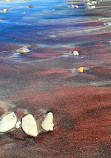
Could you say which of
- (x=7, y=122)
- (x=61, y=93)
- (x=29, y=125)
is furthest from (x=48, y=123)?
(x=61, y=93)

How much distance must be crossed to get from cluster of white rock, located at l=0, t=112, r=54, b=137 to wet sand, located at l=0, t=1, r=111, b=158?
7 cm

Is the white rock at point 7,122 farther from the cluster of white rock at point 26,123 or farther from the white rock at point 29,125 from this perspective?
the white rock at point 29,125

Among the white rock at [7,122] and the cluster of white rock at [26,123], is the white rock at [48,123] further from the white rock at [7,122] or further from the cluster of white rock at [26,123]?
the white rock at [7,122]

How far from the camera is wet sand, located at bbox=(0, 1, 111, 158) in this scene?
2096 mm

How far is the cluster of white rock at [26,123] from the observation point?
228 centimetres

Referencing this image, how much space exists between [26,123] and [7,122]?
0.83 feet

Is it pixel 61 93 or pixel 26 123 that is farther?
pixel 61 93

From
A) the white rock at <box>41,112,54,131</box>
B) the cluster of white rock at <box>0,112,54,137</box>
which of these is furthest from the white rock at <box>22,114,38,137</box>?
the white rock at <box>41,112,54,131</box>

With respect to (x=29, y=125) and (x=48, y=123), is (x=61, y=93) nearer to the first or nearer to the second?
(x=48, y=123)

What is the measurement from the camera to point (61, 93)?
10.0 ft

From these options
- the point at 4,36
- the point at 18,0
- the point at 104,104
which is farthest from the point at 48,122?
the point at 18,0

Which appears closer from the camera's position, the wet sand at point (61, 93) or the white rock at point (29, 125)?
the wet sand at point (61, 93)

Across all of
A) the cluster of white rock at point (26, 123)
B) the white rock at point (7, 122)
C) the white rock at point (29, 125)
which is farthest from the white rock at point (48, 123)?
the white rock at point (7, 122)

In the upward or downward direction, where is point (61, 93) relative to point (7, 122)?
upward
